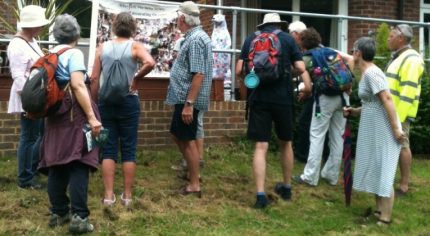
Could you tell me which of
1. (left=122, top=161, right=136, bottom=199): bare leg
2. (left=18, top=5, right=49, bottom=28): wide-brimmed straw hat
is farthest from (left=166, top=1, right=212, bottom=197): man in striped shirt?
(left=18, top=5, right=49, bottom=28): wide-brimmed straw hat

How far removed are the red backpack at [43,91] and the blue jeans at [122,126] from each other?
0.78m

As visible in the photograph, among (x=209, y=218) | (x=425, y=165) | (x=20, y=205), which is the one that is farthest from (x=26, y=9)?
(x=425, y=165)

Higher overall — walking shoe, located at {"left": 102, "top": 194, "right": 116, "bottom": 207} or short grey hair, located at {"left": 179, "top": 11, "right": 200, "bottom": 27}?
short grey hair, located at {"left": 179, "top": 11, "right": 200, "bottom": 27}

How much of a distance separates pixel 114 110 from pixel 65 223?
1.08 meters

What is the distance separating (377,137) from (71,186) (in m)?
2.81

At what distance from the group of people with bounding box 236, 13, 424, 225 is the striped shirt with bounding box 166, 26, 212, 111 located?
1.42 ft

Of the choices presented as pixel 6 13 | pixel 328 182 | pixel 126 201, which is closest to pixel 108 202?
pixel 126 201

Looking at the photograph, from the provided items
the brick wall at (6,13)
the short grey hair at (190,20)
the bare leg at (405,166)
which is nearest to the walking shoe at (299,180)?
the bare leg at (405,166)

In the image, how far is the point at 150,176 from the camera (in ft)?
21.2

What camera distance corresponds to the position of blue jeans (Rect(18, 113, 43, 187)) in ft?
18.6

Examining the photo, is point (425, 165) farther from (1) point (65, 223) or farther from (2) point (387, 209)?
(1) point (65, 223)

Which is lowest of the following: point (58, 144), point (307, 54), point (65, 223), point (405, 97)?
point (65, 223)

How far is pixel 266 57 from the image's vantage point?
18.3 feet

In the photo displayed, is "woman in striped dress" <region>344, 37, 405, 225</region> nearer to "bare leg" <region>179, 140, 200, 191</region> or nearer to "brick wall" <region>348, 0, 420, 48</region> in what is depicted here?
"bare leg" <region>179, 140, 200, 191</region>
